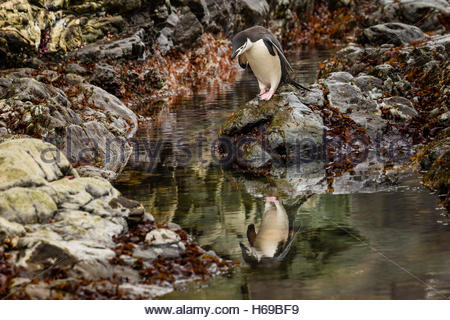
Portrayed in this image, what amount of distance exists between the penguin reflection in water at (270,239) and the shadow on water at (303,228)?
22 mm

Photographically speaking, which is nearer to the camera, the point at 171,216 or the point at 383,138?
the point at 171,216

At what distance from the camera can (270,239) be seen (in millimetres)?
7129

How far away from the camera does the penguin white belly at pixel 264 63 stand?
1108cm

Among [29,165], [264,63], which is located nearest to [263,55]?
[264,63]

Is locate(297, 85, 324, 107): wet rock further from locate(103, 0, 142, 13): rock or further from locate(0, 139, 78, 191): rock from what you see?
locate(103, 0, 142, 13): rock

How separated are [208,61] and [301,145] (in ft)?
46.6

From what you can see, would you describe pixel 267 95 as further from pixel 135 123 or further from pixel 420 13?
pixel 420 13

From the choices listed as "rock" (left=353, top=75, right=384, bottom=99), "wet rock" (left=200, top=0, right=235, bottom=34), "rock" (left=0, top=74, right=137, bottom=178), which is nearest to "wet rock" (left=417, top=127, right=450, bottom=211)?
"rock" (left=353, top=75, right=384, bottom=99)

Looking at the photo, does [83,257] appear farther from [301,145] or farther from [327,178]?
[301,145]

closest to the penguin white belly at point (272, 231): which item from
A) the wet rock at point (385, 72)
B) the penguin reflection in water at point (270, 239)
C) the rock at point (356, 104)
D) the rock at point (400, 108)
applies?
the penguin reflection in water at point (270, 239)

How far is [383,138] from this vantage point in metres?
12.1

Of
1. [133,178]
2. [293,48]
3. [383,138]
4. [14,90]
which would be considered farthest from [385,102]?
[293,48]

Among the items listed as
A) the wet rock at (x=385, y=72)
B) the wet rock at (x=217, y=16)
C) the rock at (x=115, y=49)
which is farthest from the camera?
the wet rock at (x=217, y=16)

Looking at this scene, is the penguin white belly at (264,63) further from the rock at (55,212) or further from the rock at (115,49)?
the rock at (115,49)
